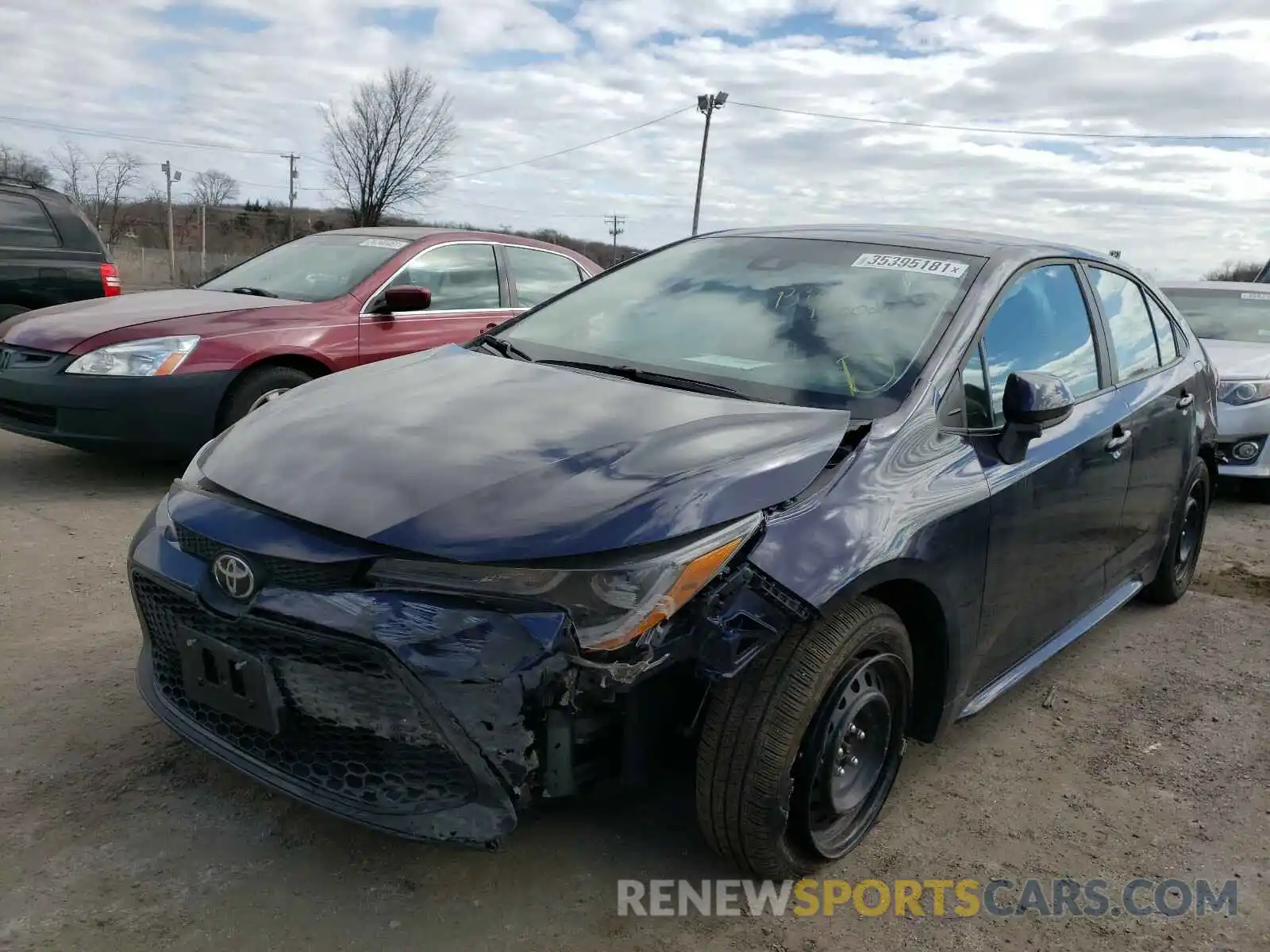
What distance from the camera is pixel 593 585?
190 centimetres

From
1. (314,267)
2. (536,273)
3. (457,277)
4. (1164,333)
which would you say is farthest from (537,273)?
(1164,333)

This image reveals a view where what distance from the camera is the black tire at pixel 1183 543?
428cm

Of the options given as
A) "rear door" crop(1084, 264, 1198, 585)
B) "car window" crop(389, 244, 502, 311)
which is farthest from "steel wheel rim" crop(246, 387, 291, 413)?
"rear door" crop(1084, 264, 1198, 585)

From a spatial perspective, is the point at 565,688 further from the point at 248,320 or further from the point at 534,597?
the point at 248,320

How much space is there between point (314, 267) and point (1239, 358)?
22.0 ft

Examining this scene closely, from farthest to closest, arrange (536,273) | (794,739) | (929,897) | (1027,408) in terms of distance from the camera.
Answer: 1. (536,273)
2. (1027,408)
3. (929,897)
4. (794,739)

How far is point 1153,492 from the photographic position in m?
3.77

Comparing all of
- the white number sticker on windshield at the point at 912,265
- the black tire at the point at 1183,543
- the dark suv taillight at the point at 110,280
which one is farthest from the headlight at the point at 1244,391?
the dark suv taillight at the point at 110,280

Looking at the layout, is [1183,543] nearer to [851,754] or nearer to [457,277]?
→ [851,754]

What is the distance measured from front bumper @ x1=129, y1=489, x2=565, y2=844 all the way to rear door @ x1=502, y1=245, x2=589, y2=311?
488 cm

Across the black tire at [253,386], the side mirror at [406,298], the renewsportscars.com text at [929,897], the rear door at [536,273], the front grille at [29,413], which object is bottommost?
the renewsportscars.com text at [929,897]

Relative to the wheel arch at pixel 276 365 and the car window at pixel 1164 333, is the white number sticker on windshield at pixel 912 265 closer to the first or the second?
the car window at pixel 1164 333

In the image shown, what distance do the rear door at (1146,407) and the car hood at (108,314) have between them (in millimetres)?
4465

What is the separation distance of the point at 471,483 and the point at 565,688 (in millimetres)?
490
